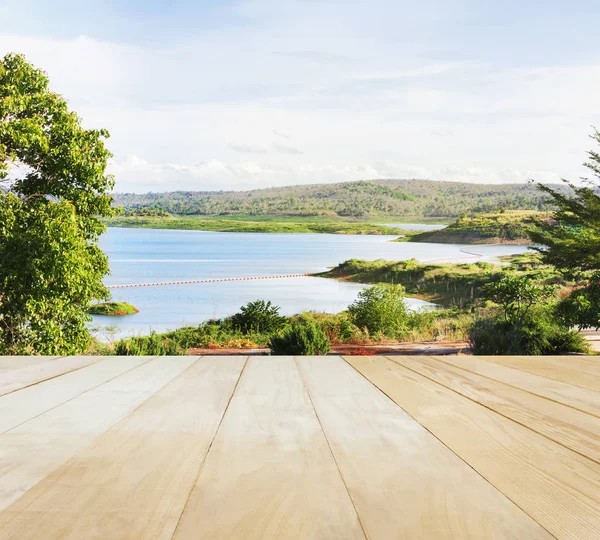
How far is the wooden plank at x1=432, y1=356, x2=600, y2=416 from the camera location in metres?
1.87

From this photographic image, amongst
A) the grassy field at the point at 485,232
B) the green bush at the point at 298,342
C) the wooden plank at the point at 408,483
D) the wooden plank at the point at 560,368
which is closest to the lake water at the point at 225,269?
the grassy field at the point at 485,232

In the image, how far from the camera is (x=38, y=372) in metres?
2.31

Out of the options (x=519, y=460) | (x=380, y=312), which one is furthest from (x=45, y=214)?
(x=380, y=312)

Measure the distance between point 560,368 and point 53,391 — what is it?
6.42ft

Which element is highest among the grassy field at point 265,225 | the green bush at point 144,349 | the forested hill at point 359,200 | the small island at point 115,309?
the forested hill at point 359,200

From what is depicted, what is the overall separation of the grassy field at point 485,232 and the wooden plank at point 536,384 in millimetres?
45731

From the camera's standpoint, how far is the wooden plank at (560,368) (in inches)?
88.5

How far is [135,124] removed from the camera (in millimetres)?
12023

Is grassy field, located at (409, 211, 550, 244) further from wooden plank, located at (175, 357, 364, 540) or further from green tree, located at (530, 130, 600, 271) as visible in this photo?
wooden plank, located at (175, 357, 364, 540)

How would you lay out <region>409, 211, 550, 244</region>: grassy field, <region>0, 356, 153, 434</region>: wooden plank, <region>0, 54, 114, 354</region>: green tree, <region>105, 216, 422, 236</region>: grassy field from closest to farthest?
1. <region>0, 356, 153, 434</region>: wooden plank
2. <region>0, 54, 114, 354</region>: green tree
3. <region>409, 211, 550, 244</region>: grassy field
4. <region>105, 216, 422, 236</region>: grassy field

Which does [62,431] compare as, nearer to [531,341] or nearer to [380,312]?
[531,341]

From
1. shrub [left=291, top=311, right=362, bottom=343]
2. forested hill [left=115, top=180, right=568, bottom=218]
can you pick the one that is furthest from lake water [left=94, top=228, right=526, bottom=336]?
forested hill [left=115, top=180, right=568, bottom=218]

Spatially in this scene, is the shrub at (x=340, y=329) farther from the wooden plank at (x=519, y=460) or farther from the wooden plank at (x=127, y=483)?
the wooden plank at (x=127, y=483)

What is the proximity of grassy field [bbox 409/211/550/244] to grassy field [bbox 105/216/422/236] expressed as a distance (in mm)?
6149
